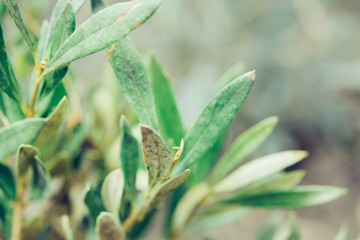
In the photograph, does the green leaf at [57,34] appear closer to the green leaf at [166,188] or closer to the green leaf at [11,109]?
the green leaf at [11,109]

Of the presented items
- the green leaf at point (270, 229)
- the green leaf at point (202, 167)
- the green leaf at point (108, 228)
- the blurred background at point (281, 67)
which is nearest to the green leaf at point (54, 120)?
the green leaf at point (108, 228)

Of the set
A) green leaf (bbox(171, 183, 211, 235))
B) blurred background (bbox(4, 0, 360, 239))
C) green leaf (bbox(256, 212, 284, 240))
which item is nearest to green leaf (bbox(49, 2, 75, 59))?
green leaf (bbox(171, 183, 211, 235))

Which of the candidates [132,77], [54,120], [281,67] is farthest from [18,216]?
[281,67]

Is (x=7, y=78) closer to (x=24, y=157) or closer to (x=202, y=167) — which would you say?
(x=24, y=157)

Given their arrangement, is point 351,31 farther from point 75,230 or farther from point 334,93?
point 75,230

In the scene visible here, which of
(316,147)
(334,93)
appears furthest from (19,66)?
(316,147)

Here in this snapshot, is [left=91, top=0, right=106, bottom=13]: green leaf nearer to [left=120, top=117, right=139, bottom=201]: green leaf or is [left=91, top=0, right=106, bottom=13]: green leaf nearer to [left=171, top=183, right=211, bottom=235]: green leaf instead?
[left=120, top=117, right=139, bottom=201]: green leaf
